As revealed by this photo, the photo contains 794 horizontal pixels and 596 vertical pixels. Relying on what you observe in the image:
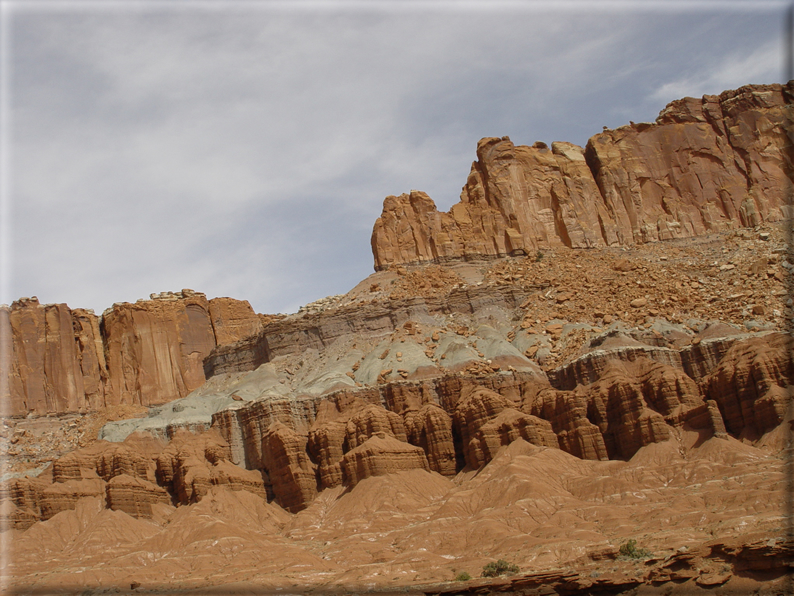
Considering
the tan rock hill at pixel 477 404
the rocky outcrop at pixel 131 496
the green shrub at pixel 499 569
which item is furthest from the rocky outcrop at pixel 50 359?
the green shrub at pixel 499 569

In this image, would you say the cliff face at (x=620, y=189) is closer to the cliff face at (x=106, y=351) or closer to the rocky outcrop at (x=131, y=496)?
the cliff face at (x=106, y=351)

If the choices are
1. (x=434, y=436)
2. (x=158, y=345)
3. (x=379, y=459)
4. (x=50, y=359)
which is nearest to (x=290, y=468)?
(x=379, y=459)

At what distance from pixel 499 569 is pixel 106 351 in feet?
295

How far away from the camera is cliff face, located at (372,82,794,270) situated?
413ft

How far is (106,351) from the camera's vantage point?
136m

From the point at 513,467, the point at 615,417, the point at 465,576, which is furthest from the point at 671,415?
the point at 465,576

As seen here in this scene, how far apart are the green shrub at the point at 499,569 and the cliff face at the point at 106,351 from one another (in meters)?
78.6

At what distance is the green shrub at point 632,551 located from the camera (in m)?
55.6

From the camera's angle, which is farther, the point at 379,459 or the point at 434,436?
the point at 434,436

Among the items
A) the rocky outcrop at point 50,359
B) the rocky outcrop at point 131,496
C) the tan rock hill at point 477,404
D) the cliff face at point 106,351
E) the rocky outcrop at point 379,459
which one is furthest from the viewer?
the cliff face at point 106,351

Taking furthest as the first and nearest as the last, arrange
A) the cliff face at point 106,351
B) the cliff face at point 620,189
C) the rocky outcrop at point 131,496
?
the cliff face at point 106,351 < the cliff face at point 620,189 < the rocky outcrop at point 131,496

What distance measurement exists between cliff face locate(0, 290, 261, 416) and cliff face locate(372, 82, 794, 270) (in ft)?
95.1

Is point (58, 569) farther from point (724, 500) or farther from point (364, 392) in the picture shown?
point (724, 500)

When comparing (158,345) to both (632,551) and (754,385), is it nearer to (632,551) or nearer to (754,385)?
(754,385)
